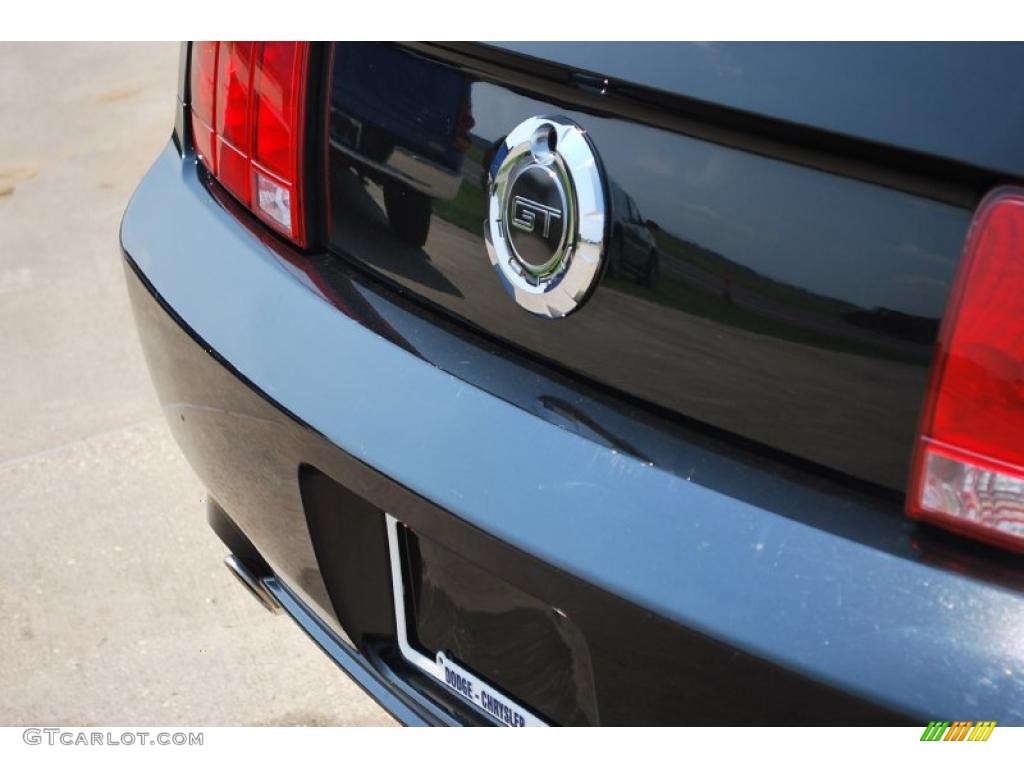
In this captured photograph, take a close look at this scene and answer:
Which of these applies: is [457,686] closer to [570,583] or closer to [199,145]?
[570,583]

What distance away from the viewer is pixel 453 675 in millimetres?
1595

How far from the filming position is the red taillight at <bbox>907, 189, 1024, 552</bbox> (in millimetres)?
1047

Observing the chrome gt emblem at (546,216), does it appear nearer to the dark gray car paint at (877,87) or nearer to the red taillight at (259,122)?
the dark gray car paint at (877,87)

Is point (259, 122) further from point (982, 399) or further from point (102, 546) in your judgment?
point (102, 546)

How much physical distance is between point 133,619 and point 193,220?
42.2 inches

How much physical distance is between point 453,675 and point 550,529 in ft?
1.40

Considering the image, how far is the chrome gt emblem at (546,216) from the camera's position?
1.29 metres

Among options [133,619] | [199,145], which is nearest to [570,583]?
[199,145]
